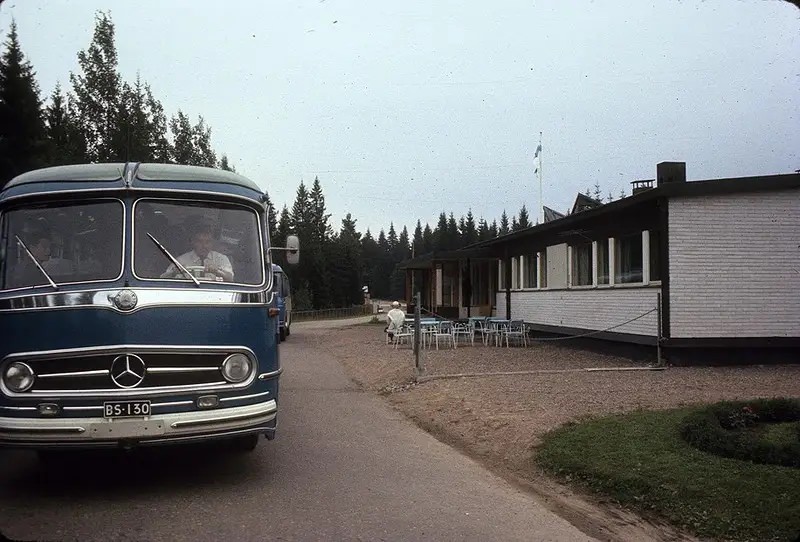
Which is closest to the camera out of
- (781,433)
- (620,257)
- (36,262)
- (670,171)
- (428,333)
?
(36,262)

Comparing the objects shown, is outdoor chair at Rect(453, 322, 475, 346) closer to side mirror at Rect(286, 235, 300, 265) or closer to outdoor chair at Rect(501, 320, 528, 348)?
outdoor chair at Rect(501, 320, 528, 348)

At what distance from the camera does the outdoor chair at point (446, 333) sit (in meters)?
19.4

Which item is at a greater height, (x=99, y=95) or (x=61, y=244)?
(x=99, y=95)

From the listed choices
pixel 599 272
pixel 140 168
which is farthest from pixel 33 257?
pixel 599 272

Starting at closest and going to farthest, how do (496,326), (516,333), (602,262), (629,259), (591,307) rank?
(629,259) → (602,262) → (591,307) → (516,333) → (496,326)

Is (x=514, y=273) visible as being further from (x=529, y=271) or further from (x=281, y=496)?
(x=281, y=496)

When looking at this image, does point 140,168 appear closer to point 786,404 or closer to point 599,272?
point 786,404

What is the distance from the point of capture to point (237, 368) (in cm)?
586

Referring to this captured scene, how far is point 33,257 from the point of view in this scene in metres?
5.82

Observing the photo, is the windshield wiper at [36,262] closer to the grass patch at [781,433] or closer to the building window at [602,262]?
the grass patch at [781,433]

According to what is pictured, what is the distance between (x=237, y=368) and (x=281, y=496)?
110cm

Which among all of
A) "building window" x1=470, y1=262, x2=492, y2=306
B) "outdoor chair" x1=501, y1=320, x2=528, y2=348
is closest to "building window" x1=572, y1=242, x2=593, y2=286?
"outdoor chair" x1=501, y1=320, x2=528, y2=348

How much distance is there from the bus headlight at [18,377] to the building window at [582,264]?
14.7m

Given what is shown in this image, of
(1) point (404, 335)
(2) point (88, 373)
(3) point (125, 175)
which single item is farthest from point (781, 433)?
(1) point (404, 335)
